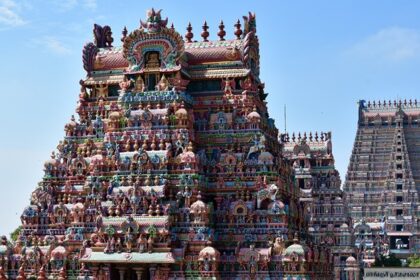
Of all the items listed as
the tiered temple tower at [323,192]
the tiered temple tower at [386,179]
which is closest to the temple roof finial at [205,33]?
the tiered temple tower at [323,192]

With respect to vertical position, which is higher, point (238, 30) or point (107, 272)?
point (238, 30)

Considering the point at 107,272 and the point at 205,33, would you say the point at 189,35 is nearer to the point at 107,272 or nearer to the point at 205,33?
the point at 205,33

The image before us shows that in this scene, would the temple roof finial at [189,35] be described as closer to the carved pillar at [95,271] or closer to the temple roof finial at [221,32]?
the temple roof finial at [221,32]

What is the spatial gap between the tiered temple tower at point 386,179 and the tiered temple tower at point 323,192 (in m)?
14.2

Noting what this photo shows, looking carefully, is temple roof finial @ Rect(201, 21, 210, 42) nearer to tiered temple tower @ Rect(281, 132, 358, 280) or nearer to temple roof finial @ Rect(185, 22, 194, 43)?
temple roof finial @ Rect(185, 22, 194, 43)

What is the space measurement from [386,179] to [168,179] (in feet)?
233

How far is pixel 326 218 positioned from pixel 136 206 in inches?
1482

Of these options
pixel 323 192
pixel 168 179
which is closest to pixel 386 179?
pixel 323 192

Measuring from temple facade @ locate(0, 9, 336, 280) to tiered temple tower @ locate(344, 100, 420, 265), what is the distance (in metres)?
46.7

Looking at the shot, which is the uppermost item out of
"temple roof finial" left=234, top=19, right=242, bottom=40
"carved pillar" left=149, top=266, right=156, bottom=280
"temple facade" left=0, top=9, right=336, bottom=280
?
"temple roof finial" left=234, top=19, right=242, bottom=40

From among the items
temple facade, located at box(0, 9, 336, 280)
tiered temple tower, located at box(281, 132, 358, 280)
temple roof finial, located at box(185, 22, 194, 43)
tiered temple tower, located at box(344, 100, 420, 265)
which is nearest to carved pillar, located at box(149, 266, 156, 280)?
temple facade, located at box(0, 9, 336, 280)

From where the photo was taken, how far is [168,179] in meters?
50.5

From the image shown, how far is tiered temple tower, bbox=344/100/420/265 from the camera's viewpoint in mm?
106750

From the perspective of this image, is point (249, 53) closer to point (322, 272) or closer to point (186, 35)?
point (186, 35)
